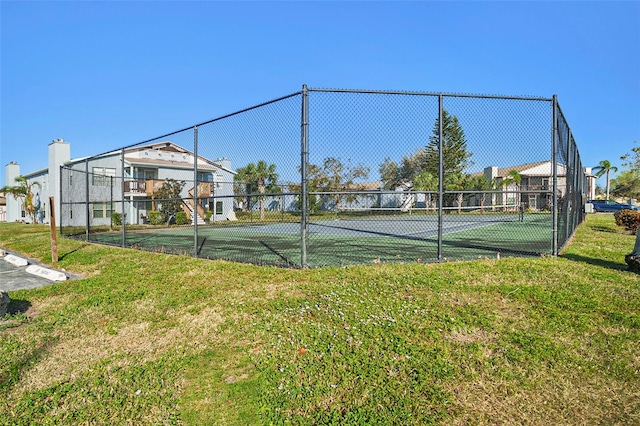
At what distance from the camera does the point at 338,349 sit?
304 cm

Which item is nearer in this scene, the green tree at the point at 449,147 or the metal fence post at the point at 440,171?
the metal fence post at the point at 440,171

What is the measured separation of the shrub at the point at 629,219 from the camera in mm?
12689

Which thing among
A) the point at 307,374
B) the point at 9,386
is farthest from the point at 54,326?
the point at 307,374

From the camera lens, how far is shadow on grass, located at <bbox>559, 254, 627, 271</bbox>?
5.39 meters

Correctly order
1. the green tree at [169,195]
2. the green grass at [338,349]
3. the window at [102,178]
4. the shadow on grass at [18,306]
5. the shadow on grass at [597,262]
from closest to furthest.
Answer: the green grass at [338,349] < the shadow on grass at [18,306] < the shadow on grass at [597,262] < the window at [102,178] < the green tree at [169,195]

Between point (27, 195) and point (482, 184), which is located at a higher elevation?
point (27, 195)

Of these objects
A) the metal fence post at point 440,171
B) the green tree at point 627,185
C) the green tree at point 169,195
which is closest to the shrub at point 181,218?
the green tree at point 169,195

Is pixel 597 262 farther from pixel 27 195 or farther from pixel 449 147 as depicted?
pixel 27 195

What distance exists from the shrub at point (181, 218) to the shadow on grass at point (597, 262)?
1606cm

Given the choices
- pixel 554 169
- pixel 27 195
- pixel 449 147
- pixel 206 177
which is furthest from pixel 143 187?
pixel 554 169

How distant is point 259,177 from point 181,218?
12884 millimetres

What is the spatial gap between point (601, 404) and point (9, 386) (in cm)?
418

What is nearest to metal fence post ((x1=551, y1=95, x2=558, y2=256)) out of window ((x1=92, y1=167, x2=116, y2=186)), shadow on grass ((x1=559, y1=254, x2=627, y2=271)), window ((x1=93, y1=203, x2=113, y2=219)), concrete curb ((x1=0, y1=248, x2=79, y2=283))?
shadow on grass ((x1=559, y1=254, x2=627, y2=271))

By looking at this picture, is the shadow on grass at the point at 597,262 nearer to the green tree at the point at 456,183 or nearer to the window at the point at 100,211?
the green tree at the point at 456,183
